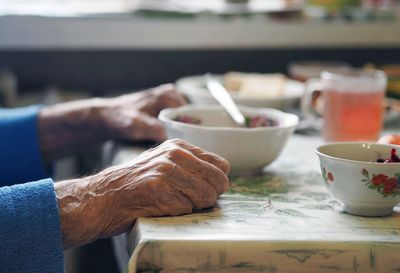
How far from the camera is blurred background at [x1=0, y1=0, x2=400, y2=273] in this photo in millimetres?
1828

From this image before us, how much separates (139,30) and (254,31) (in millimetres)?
303

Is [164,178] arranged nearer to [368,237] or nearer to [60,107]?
[368,237]

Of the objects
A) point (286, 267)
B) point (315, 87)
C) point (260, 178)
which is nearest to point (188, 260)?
point (286, 267)

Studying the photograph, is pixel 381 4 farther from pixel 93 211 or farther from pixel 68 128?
pixel 93 211

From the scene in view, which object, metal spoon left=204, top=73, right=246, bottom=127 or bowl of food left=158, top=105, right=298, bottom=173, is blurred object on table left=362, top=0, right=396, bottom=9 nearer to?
metal spoon left=204, top=73, right=246, bottom=127

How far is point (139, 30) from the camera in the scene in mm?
1857

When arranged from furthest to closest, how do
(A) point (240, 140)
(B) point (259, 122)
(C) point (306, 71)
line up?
1. (C) point (306, 71)
2. (B) point (259, 122)
3. (A) point (240, 140)

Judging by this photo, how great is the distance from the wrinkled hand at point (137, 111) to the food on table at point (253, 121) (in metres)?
0.12

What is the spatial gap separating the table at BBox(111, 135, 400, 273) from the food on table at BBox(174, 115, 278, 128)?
25 cm

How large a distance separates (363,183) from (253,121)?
32cm

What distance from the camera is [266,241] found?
2.23 feet

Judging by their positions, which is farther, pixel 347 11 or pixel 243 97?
pixel 347 11

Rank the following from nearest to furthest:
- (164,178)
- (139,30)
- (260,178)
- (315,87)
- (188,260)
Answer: (188,260)
(164,178)
(260,178)
(315,87)
(139,30)

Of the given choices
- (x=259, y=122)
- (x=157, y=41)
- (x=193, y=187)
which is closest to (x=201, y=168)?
(x=193, y=187)
